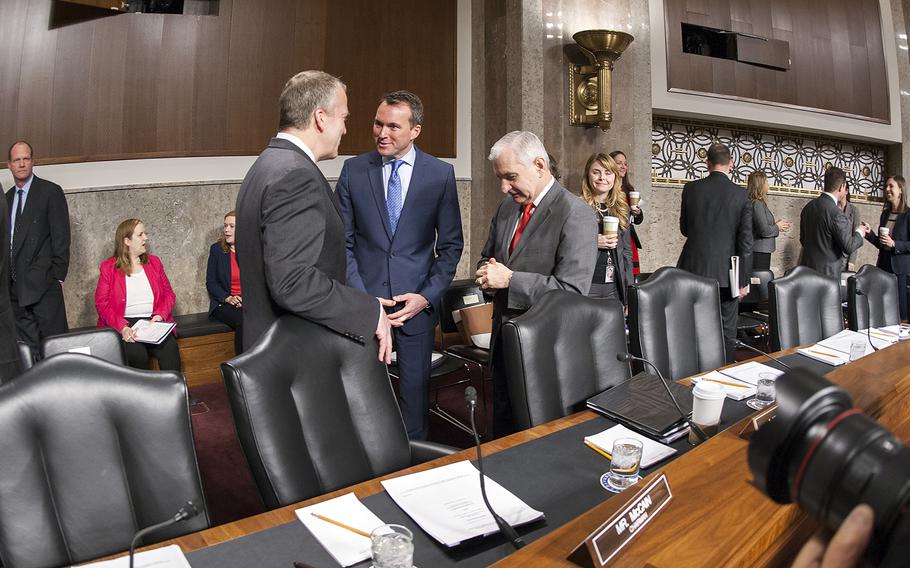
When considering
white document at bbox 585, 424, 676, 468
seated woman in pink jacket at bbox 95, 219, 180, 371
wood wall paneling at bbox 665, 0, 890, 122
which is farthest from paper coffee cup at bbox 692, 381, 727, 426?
wood wall paneling at bbox 665, 0, 890, 122

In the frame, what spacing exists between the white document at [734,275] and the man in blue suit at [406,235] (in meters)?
2.75

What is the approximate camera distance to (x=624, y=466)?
163cm

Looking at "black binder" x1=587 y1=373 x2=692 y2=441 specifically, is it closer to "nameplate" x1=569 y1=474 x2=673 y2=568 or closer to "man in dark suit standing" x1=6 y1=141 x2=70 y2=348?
"nameplate" x1=569 y1=474 x2=673 y2=568

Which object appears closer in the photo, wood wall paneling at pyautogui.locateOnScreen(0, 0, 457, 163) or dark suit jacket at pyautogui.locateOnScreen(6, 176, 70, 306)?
dark suit jacket at pyautogui.locateOnScreen(6, 176, 70, 306)

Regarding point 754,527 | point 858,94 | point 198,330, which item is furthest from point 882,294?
point 858,94

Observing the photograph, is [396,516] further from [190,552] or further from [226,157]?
[226,157]

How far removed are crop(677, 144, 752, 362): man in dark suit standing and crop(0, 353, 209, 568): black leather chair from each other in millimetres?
4344

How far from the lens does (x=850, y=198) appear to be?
9695 mm

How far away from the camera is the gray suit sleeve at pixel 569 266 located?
268cm

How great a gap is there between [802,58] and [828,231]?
3.49 m

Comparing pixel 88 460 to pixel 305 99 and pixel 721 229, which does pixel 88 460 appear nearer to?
pixel 305 99

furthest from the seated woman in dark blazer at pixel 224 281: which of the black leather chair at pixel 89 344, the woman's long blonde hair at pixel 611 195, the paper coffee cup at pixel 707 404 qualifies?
the paper coffee cup at pixel 707 404

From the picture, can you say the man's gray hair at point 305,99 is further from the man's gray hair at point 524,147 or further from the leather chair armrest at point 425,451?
the leather chair armrest at point 425,451

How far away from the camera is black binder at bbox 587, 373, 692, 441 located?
197 centimetres
